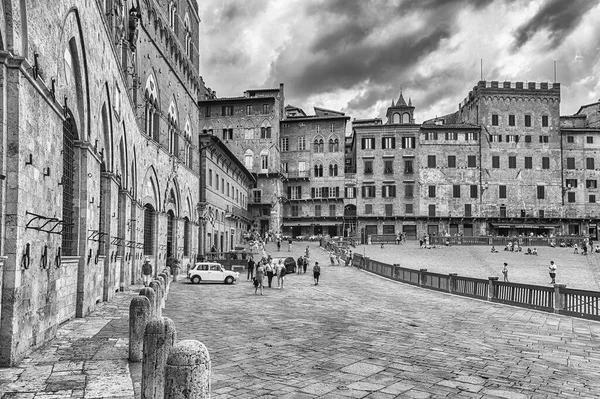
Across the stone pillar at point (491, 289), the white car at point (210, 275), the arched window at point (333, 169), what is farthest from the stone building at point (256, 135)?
the stone pillar at point (491, 289)

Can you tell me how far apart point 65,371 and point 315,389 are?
3.98m

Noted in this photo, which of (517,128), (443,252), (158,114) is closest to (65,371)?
(158,114)

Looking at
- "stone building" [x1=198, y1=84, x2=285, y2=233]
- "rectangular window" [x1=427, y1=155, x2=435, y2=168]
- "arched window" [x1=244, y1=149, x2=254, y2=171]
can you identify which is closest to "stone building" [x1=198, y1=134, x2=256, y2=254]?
"arched window" [x1=244, y1=149, x2=254, y2=171]

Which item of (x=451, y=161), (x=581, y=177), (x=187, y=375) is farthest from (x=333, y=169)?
(x=187, y=375)

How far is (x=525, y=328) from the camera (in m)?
14.1

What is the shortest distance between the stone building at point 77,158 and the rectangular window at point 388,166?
40.5m

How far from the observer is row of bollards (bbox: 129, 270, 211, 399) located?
12.7 feet

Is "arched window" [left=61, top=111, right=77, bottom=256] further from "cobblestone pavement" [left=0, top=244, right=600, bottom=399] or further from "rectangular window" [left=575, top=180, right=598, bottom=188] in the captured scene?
"rectangular window" [left=575, top=180, right=598, bottom=188]

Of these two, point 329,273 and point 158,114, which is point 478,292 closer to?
point 329,273

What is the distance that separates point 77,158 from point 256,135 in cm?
5528

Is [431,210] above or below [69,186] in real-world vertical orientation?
above

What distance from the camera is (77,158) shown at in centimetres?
1409

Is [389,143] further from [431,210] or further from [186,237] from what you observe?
[186,237]

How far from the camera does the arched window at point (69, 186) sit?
1331 centimetres
